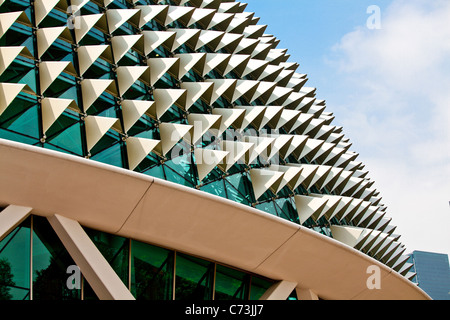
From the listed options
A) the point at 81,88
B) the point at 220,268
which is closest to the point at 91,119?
the point at 81,88

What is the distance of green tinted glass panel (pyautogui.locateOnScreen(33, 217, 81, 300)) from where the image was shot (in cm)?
1378

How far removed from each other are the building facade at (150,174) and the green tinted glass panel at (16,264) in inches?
1.1

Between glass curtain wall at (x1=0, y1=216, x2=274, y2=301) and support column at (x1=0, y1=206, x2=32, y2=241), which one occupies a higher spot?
support column at (x1=0, y1=206, x2=32, y2=241)

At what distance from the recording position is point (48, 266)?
1400 centimetres

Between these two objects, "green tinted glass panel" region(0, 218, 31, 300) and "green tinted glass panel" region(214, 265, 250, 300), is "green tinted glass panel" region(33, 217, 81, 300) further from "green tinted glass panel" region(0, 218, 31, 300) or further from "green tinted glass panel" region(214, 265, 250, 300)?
"green tinted glass panel" region(214, 265, 250, 300)

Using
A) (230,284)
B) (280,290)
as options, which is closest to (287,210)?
(280,290)

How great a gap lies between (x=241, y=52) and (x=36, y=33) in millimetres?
11727

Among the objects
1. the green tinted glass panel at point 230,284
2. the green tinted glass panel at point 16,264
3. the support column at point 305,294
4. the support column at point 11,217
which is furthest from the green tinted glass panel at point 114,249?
the support column at point 305,294

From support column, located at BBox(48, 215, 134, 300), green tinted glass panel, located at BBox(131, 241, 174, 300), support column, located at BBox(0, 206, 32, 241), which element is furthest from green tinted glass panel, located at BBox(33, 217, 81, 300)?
green tinted glass panel, located at BBox(131, 241, 174, 300)

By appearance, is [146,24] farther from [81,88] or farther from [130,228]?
[130,228]

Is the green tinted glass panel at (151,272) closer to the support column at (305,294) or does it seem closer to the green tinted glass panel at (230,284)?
the green tinted glass panel at (230,284)

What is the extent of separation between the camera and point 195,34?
2202 cm

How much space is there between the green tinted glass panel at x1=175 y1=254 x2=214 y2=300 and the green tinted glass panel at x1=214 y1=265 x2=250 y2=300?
0.96 ft

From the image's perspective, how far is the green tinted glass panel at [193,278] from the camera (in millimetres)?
16125
